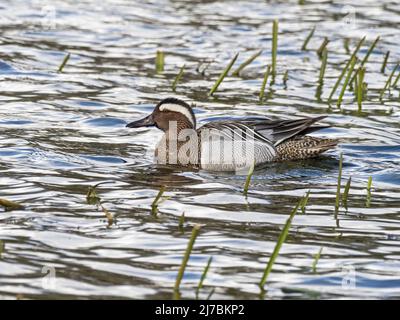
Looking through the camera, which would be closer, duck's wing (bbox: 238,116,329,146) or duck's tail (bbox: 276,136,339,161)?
duck's wing (bbox: 238,116,329,146)

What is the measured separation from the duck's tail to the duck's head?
0.97m

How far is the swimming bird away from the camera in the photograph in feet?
31.1

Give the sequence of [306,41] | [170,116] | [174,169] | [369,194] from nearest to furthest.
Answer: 1. [369,194]
2. [174,169]
3. [170,116]
4. [306,41]

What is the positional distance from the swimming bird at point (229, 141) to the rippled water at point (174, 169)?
192 mm

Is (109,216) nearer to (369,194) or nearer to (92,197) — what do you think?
(92,197)

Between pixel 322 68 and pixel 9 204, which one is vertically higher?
pixel 322 68

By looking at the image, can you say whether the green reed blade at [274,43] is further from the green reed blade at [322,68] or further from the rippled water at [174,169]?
the green reed blade at [322,68]

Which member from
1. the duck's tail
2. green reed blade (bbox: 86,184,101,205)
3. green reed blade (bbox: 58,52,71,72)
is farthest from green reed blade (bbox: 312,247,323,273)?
green reed blade (bbox: 58,52,71,72)

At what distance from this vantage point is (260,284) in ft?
19.4

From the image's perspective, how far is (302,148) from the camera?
9.92 meters

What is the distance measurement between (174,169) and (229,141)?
0.59 m

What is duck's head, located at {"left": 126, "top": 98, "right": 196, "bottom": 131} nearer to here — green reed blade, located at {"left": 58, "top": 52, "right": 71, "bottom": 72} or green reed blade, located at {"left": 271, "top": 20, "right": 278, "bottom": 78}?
green reed blade, located at {"left": 271, "top": 20, "right": 278, "bottom": 78}

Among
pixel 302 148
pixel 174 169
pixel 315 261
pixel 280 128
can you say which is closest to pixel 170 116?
pixel 174 169

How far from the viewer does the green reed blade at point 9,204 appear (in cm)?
721
